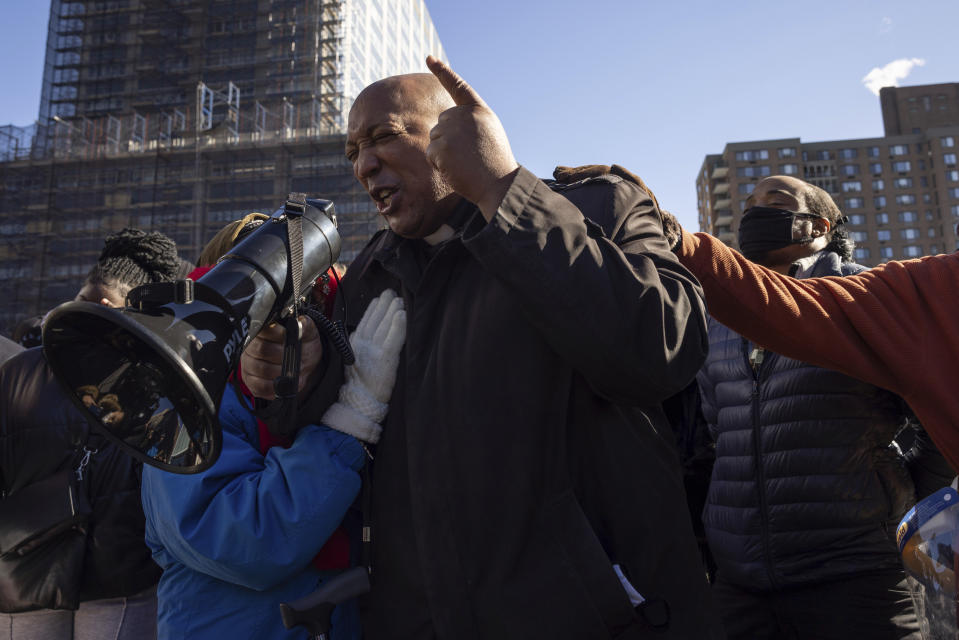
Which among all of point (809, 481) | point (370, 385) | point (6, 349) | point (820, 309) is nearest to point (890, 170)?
point (809, 481)

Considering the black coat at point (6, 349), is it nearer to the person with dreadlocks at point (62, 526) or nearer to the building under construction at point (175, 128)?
the person with dreadlocks at point (62, 526)

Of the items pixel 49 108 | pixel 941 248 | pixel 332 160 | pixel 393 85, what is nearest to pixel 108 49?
pixel 49 108

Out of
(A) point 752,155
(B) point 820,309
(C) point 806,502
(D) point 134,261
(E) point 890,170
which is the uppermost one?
(A) point 752,155

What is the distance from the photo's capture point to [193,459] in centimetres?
101

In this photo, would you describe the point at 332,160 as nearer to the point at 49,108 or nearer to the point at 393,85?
the point at 49,108

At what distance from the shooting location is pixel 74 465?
221cm

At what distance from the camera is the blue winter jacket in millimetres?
1185

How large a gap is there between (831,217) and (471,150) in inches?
89.4

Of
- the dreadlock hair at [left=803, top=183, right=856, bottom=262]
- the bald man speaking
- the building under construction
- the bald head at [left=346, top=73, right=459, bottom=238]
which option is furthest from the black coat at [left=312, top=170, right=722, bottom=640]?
the building under construction

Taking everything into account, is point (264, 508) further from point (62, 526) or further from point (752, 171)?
point (752, 171)

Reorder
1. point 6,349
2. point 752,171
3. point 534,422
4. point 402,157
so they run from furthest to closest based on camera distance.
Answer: point 752,171 < point 6,349 < point 402,157 < point 534,422

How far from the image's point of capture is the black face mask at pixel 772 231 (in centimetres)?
270

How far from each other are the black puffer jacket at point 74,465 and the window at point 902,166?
81763mm

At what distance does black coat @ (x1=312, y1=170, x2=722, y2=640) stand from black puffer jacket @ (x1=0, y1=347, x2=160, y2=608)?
4.61ft
